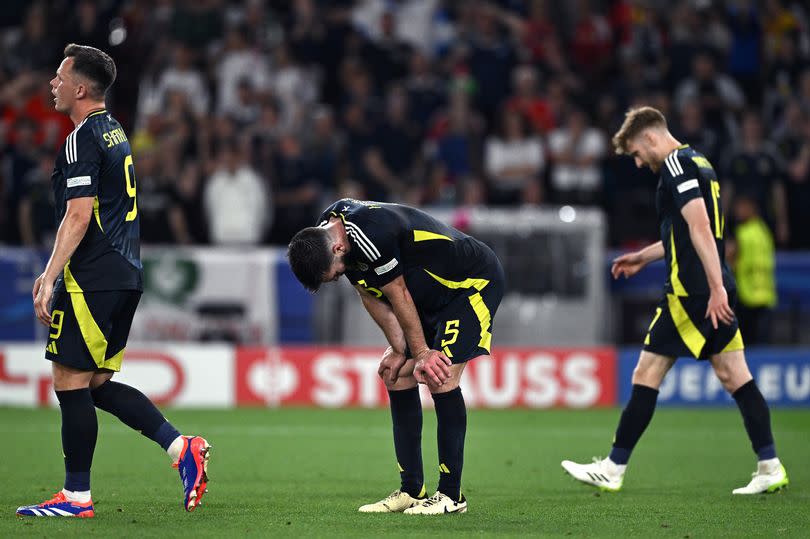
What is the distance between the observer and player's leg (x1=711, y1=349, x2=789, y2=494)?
26.2 feet

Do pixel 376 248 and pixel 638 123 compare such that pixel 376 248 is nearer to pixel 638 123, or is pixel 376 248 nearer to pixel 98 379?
pixel 98 379

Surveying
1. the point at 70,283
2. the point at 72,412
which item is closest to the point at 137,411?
the point at 72,412

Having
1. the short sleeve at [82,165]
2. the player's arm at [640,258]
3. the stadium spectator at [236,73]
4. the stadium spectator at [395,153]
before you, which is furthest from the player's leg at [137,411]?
the stadium spectator at [236,73]

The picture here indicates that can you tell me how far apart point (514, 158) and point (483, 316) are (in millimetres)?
9249

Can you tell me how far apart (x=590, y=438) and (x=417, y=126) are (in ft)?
22.8

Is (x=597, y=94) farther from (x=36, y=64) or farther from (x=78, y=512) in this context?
(x=78, y=512)

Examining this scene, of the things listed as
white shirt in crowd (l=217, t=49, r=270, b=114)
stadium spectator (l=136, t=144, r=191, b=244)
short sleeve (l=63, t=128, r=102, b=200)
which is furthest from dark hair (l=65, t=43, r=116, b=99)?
white shirt in crowd (l=217, t=49, r=270, b=114)

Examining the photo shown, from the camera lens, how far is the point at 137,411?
7.04 m

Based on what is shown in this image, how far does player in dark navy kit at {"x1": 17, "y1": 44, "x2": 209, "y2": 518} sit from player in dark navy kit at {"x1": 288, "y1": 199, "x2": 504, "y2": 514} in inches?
42.8

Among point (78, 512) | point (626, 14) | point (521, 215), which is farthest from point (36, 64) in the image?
point (78, 512)

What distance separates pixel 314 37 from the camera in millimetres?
17703

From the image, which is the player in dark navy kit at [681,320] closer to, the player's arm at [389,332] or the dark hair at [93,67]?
the player's arm at [389,332]

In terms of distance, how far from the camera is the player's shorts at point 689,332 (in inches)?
313

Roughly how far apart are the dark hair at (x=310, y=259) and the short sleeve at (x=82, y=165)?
117 cm
